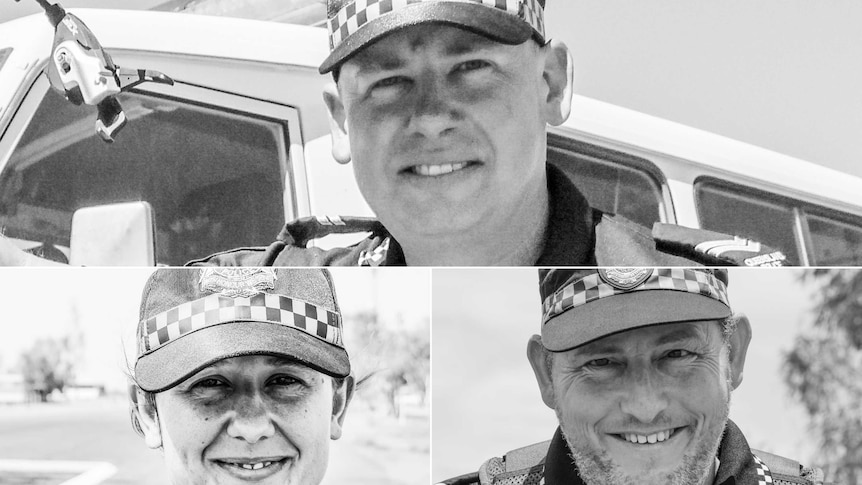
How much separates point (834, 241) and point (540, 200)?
99 centimetres

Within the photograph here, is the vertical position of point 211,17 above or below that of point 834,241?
above

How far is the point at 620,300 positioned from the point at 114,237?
1.07m

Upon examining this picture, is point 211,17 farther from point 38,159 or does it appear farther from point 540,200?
point 540,200

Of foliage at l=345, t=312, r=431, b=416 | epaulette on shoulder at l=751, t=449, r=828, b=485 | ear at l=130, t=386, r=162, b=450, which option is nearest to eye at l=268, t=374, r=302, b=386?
foliage at l=345, t=312, r=431, b=416

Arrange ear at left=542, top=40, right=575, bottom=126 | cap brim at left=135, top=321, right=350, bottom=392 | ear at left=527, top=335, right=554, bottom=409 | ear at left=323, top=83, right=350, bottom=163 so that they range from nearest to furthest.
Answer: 1. cap brim at left=135, top=321, right=350, bottom=392
2. ear at left=527, top=335, right=554, bottom=409
3. ear at left=542, top=40, right=575, bottom=126
4. ear at left=323, top=83, right=350, bottom=163

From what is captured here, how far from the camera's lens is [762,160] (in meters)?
2.73

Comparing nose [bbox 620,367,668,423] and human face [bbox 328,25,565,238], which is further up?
human face [bbox 328,25,565,238]

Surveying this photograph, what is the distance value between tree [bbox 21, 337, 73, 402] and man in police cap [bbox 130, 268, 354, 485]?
0.15 m

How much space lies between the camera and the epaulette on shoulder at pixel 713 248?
2.18 m

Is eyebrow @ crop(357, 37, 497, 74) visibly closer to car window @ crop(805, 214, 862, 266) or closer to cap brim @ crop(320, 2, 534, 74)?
cap brim @ crop(320, 2, 534, 74)

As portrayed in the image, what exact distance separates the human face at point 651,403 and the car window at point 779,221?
2.32 feet

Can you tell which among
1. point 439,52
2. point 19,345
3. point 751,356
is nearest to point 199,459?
point 19,345

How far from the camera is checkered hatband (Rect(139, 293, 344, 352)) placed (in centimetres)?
207

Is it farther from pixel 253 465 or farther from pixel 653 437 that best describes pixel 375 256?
pixel 653 437
